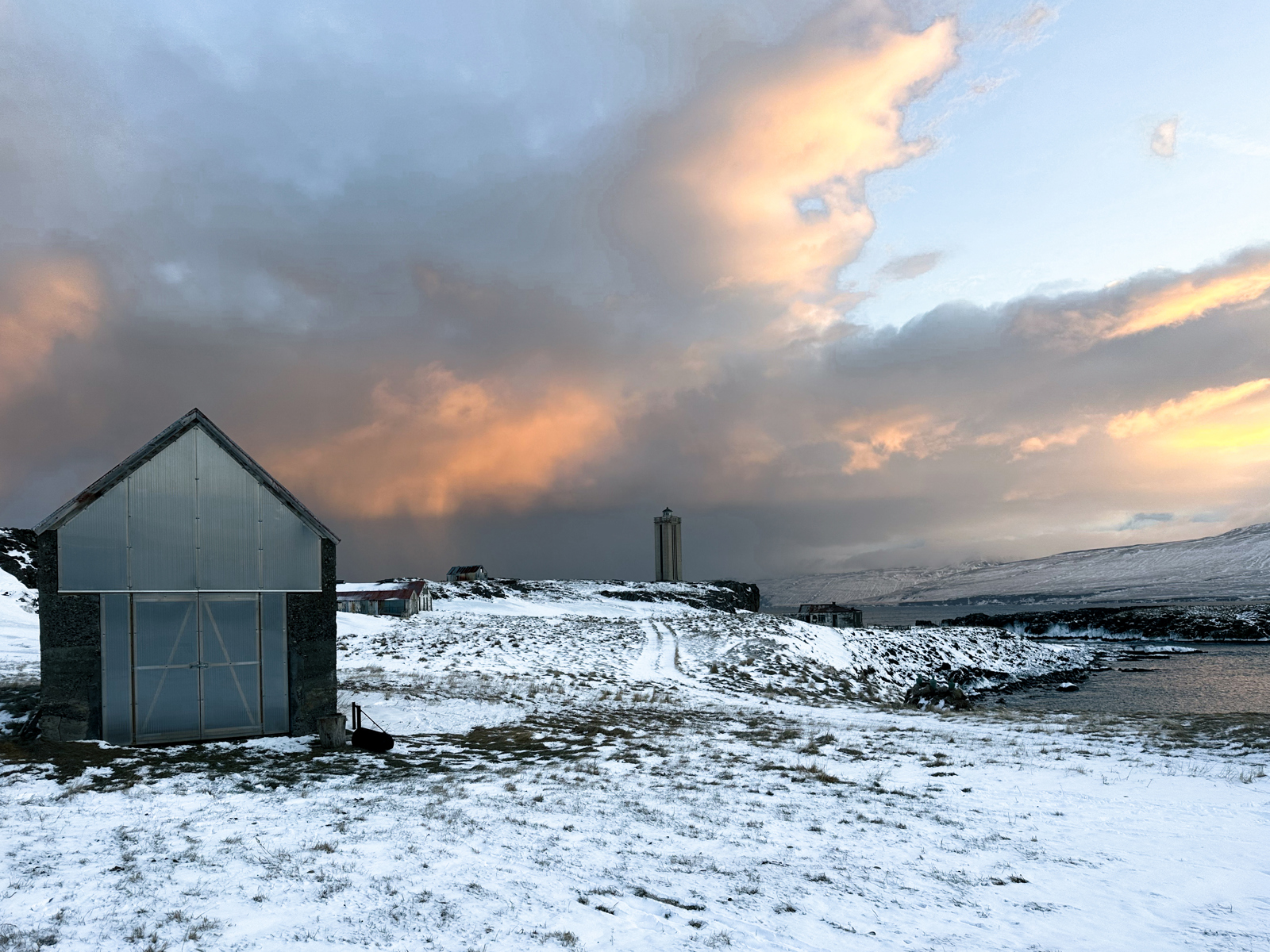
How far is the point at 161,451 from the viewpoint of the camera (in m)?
18.6

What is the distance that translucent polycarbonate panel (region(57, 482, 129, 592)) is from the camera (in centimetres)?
1742

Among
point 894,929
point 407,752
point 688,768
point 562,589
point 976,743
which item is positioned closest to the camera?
point 894,929

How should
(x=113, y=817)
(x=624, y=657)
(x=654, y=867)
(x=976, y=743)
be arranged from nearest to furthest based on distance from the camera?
1. (x=654, y=867)
2. (x=113, y=817)
3. (x=976, y=743)
4. (x=624, y=657)

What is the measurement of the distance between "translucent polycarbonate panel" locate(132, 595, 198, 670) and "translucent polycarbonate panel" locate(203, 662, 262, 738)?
76 centimetres

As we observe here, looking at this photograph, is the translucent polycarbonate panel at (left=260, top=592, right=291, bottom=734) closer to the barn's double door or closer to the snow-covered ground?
the barn's double door

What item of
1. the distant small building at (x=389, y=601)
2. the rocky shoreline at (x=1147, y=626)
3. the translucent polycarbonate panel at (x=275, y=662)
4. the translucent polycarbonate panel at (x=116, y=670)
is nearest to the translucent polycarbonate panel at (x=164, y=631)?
the translucent polycarbonate panel at (x=116, y=670)

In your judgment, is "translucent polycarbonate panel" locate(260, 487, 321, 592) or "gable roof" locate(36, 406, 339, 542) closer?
"gable roof" locate(36, 406, 339, 542)

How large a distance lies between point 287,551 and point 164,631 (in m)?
3.47

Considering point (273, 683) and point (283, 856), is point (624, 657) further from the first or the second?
point (283, 856)

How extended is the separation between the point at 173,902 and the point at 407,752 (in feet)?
34.5

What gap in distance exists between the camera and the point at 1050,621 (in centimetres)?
11694

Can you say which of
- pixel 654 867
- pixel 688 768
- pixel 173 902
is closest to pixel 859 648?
pixel 688 768

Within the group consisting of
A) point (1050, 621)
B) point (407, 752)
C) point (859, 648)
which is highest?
point (407, 752)

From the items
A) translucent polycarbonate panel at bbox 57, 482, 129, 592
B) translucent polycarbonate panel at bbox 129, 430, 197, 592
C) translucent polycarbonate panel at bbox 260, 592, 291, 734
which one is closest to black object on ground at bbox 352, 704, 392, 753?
translucent polycarbonate panel at bbox 260, 592, 291, 734
